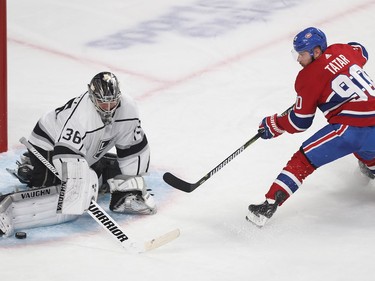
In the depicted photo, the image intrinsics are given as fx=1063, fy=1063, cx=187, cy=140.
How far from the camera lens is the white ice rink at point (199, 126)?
4.22 metres

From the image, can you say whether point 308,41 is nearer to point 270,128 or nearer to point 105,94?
point 270,128

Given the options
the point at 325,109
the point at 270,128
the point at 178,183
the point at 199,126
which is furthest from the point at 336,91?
the point at 199,126

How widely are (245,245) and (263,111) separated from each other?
162 centimetres

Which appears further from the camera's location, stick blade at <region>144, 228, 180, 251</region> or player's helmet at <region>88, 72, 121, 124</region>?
player's helmet at <region>88, 72, 121, 124</region>

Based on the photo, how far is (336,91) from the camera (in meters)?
4.54

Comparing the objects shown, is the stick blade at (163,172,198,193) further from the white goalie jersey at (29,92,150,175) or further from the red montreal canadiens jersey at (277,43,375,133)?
the red montreal canadiens jersey at (277,43,375,133)

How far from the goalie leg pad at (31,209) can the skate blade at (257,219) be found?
0.76m

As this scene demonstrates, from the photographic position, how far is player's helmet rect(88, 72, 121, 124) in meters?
4.44

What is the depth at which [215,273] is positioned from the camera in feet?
13.5

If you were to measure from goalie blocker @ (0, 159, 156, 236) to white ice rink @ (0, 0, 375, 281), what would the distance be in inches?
2.2

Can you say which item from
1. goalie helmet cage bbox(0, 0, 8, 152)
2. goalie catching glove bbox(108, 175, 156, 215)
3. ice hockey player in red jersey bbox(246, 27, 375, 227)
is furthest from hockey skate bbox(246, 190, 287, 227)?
goalie helmet cage bbox(0, 0, 8, 152)

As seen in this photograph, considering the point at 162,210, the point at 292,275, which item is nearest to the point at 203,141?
the point at 162,210

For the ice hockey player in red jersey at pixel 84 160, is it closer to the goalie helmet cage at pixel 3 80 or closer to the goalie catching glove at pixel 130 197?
the goalie catching glove at pixel 130 197

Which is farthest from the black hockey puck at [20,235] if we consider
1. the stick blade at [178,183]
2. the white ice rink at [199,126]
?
the stick blade at [178,183]
